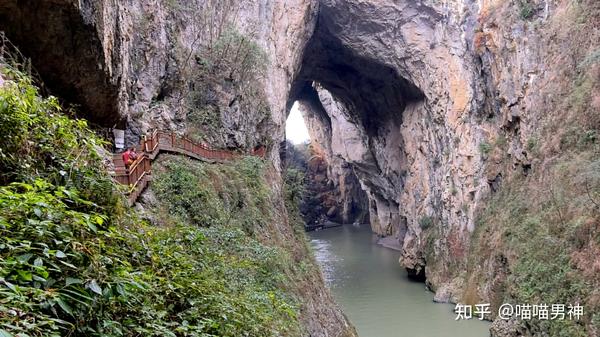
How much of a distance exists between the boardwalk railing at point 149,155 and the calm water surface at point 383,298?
764cm

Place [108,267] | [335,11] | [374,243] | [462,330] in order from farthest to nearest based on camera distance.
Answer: [374,243] → [335,11] → [462,330] → [108,267]

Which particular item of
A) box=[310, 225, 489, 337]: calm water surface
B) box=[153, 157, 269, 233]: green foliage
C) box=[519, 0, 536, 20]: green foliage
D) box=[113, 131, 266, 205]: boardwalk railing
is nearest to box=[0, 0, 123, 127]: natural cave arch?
box=[113, 131, 266, 205]: boardwalk railing

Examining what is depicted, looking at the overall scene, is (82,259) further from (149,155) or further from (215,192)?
(215,192)

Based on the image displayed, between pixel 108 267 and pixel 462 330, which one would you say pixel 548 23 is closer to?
pixel 462 330

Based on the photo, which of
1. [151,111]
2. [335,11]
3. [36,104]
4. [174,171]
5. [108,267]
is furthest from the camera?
[335,11]

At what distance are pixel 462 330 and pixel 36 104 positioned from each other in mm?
14096

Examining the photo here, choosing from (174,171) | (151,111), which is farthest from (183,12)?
(174,171)

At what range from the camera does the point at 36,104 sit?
3.46m

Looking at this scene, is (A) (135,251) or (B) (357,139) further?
(B) (357,139)

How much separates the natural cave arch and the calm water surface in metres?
11.1

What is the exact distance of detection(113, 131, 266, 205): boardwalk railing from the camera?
20.0 ft

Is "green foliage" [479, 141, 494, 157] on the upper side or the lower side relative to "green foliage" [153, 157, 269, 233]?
upper

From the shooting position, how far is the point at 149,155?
8.41 meters

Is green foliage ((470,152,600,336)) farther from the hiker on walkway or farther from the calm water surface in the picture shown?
the hiker on walkway
